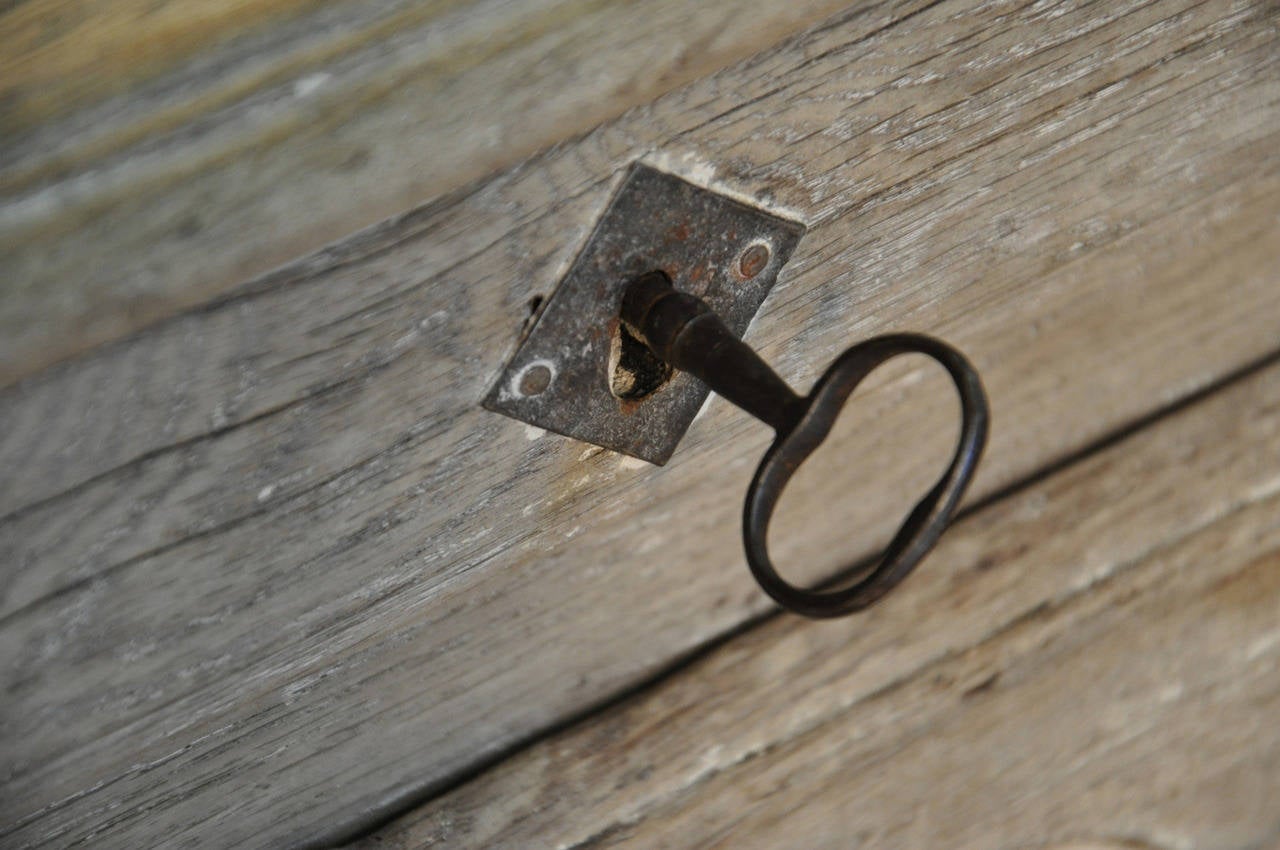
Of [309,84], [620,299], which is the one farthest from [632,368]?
[309,84]

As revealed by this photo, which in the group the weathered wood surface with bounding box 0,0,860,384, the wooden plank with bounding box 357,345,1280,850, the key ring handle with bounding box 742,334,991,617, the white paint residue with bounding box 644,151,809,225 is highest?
the weathered wood surface with bounding box 0,0,860,384

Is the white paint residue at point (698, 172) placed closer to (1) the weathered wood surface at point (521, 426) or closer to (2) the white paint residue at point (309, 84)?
(1) the weathered wood surface at point (521, 426)

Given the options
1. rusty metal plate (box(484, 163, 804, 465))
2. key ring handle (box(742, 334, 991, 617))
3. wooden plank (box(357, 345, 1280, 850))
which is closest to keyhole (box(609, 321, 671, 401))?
rusty metal plate (box(484, 163, 804, 465))

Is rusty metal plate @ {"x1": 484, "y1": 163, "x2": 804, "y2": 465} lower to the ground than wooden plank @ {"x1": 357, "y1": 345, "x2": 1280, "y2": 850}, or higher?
higher

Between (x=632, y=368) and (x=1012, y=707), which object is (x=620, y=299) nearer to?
(x=632, y=368)

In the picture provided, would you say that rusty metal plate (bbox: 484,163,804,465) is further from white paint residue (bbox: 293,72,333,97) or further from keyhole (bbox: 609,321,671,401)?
white paint residue (bbox: 293,72,333,97)

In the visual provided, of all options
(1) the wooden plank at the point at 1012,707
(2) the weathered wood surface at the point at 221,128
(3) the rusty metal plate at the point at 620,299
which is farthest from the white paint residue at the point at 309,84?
(1) the wooden plank at the point at 1012,707

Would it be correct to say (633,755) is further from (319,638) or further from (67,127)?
(67,127)
